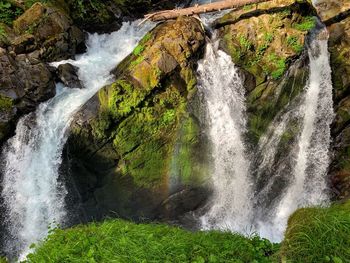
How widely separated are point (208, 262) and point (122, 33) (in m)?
10.6

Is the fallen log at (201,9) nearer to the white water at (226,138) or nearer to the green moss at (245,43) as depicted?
the green moss at (245,43)

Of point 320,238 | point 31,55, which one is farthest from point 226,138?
point 320,238

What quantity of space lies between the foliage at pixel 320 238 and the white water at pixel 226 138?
6310mm

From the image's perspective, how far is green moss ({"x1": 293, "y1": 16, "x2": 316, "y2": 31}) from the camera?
11.0m

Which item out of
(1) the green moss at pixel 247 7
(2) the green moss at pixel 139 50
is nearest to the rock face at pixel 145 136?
(2) the green moss at pixel 139 50

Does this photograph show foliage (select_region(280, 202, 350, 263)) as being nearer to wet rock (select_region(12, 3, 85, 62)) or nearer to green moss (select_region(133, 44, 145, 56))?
green moss (select_region(133, 44, 145, 56))

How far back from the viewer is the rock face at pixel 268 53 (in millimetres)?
10562

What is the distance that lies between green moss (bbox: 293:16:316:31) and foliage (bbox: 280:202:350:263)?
8.19m

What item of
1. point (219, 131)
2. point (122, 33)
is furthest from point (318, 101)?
point (122, 33)

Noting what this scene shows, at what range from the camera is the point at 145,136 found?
9.77 meters

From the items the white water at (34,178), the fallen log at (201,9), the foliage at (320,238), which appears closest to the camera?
the foliage at (320,238)

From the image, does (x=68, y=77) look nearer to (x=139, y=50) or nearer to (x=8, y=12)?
(x=139, y=50)

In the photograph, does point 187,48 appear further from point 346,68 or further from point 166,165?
point 346,68

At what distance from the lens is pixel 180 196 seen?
10.3 m
